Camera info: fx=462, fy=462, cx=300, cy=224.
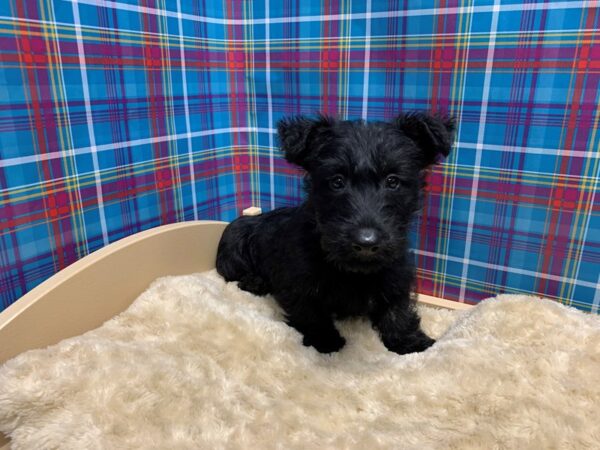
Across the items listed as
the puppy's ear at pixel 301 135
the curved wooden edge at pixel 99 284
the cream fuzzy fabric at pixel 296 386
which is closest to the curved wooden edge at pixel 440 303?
the cream fuzzy fabric at pixel 296 386

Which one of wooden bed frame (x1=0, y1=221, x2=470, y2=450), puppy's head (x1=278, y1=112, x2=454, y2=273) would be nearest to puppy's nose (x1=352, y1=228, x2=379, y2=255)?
puppy's head (x1=278, y1=112, x2=454, y2=273)

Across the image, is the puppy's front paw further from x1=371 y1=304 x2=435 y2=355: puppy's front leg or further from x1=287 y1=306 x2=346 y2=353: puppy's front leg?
x1=371 y1=304 x2=435 y2=355: puppy's front leg

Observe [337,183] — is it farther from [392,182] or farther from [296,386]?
[296,386]

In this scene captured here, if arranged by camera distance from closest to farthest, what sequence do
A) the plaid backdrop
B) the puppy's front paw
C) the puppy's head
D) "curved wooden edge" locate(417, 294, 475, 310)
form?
the puppy's head
the plaid backdrop
the puppy's front paw
"curved wooden edge" locate(417, 294, 475, 310)

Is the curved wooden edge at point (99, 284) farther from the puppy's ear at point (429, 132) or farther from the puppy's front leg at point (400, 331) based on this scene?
A: the puppy's ear at point (429, 132)

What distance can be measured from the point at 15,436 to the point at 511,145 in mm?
1988

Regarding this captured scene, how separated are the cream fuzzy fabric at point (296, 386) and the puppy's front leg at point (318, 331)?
47mm

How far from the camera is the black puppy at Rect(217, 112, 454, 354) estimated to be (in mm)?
1506

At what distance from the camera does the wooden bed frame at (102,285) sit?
5.14 feet

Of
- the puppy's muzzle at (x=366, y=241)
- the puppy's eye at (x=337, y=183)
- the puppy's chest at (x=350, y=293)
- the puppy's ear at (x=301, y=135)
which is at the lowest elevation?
the puppy's chest at (x=350, y=293)

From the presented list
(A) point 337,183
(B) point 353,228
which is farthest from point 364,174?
(B) point 353,228

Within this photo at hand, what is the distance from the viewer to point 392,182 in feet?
5.20

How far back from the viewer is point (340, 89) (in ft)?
7.15

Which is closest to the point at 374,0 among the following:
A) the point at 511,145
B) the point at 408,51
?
the point at 408,51
